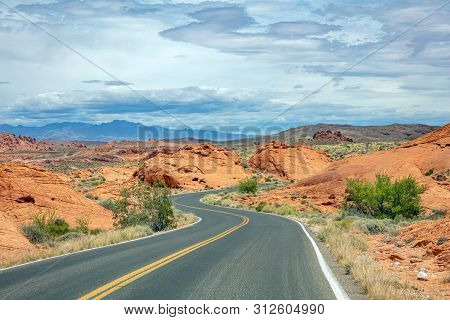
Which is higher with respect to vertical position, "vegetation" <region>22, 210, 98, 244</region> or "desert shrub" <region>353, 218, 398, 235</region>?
"vegetation" <region>22, 210, 98, 244</region>

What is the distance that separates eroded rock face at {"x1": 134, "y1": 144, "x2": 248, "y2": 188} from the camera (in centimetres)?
8712

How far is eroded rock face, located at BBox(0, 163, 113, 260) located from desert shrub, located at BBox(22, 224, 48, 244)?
3204 mm

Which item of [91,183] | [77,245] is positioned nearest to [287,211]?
[77,245]

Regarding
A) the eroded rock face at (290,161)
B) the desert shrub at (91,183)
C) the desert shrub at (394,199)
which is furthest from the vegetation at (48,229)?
the eroded rock face at (290,161)

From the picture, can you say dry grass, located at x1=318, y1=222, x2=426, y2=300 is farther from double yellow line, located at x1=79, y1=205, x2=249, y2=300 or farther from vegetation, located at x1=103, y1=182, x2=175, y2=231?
vegetation, located at x1=103, y1=182, x2=175, y2=231

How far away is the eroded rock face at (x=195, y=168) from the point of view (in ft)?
286

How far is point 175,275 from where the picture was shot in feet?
35.8

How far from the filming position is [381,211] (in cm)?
3259

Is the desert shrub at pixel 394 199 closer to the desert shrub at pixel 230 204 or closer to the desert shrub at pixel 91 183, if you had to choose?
the desert shrub at pixel 230 204

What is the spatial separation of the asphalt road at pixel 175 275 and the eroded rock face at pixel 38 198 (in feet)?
40.5

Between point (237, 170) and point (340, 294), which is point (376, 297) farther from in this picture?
point (237, 170)

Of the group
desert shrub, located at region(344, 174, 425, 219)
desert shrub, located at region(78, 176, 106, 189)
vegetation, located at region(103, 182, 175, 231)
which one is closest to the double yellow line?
vegetation, located at region(103, 182, 175, 231)

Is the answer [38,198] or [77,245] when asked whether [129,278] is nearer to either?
[77,245]
